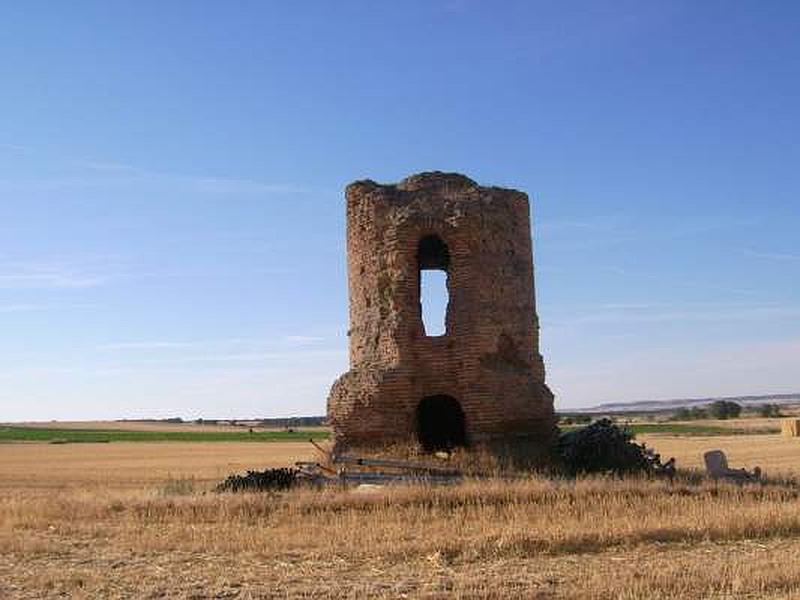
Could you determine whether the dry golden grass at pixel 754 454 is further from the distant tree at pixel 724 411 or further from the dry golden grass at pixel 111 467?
the distant tree at pixel 724 411

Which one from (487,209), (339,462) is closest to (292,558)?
(339,462)

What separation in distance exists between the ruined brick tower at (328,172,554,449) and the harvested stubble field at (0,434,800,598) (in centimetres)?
266

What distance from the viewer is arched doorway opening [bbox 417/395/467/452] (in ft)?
62.8

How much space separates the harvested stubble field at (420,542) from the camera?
8016 millimetres

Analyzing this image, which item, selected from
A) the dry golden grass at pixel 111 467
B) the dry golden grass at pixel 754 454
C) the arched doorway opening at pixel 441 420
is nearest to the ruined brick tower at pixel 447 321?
the arched doorway opening at pixel 441 420

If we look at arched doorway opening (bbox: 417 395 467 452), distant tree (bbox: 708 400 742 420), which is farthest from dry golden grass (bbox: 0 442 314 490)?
distant tree (bbox: 708 400 742 420)

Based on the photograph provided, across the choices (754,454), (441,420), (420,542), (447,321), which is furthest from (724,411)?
(420,542)

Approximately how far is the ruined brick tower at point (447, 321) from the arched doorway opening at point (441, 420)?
1951 millimetres

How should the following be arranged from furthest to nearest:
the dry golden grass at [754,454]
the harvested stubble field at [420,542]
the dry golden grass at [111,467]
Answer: the dry golden grass at [111,467] < the dry golden grass at [754,454] < the harvested stubble field at [420,542]

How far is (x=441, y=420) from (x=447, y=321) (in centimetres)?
325

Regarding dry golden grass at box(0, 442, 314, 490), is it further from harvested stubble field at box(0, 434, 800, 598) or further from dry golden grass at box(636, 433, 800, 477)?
dry golden grass at box(636, 433, 800, 477)

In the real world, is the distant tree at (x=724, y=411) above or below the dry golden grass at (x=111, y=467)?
above

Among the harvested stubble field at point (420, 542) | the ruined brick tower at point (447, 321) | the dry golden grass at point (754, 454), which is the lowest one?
the dry golden grass at point (754, 454)

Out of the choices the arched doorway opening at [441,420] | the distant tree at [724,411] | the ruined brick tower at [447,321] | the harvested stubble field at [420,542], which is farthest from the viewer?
the distant tree at [724,411]
